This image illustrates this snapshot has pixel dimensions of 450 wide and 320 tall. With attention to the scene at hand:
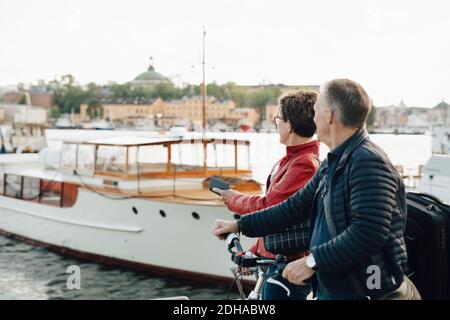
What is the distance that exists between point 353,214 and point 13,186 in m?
14.2

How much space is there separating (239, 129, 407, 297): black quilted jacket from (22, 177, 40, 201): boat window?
1298 cm

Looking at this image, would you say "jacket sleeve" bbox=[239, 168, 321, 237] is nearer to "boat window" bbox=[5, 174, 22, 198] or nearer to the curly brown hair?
the curly brown hair

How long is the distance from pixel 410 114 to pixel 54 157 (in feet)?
290

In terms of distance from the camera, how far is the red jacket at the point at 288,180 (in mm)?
2688

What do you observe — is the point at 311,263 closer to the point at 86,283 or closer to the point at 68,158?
the point at 86,283

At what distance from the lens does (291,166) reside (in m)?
2.75

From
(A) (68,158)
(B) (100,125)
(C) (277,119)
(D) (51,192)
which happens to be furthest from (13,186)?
(B) (100,125)

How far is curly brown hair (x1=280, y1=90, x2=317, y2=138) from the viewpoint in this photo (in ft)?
8.95

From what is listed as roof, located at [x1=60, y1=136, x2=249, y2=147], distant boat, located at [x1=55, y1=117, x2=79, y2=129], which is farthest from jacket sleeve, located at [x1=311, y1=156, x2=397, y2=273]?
distant boat, located at [x1=55, y1=117, x2=79, y2=129]

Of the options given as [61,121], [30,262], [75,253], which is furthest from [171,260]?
[61,121]

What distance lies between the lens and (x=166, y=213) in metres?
11.2

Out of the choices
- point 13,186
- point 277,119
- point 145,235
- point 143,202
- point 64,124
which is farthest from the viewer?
point 64,124

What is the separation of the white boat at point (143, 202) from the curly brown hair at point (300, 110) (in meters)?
7.58

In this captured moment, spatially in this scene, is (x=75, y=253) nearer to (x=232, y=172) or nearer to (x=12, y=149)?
(x=232, y=172)
